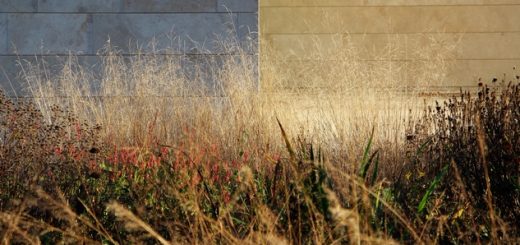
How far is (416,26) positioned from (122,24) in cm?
538

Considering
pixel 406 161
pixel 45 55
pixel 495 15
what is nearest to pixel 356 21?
pixel 495 15

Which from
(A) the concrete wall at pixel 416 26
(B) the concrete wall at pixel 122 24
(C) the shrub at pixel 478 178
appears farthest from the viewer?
(A) the concrete wall at pixel 416 26

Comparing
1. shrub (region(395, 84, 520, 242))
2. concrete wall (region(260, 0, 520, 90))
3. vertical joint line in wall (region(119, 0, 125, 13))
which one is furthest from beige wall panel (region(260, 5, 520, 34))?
shrub (region(395, 84, 520, 242))

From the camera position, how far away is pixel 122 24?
8398 millimetres

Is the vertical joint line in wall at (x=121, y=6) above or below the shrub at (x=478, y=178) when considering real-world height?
above

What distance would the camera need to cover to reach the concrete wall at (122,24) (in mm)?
8367

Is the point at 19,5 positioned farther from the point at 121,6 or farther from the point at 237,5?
the point at 237,5

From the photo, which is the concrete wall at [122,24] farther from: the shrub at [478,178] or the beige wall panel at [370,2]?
the shrub at [478,178]

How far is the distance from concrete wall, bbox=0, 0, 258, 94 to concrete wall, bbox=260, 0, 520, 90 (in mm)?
3805

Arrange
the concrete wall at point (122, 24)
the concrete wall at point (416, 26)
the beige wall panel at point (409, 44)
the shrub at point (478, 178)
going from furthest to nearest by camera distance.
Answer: the concrete wall at point (416, 26) < the beige wall panel at point (409, 44) < the concrete wall at point (122, 24) < the shrub at point (478, 178)

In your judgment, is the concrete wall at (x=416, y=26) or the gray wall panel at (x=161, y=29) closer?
the gray wall panel at (x=161, y=29)

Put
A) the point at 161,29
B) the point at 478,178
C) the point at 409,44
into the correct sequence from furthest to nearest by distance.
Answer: the point at 409,44 < the point at 161,29 < the point at 478,178

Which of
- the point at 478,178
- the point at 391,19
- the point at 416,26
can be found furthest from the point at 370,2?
the point at 478,178

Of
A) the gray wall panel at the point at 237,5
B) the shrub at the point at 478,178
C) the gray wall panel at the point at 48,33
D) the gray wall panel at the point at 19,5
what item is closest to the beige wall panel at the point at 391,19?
the gray wall panel at the point at 237,5
